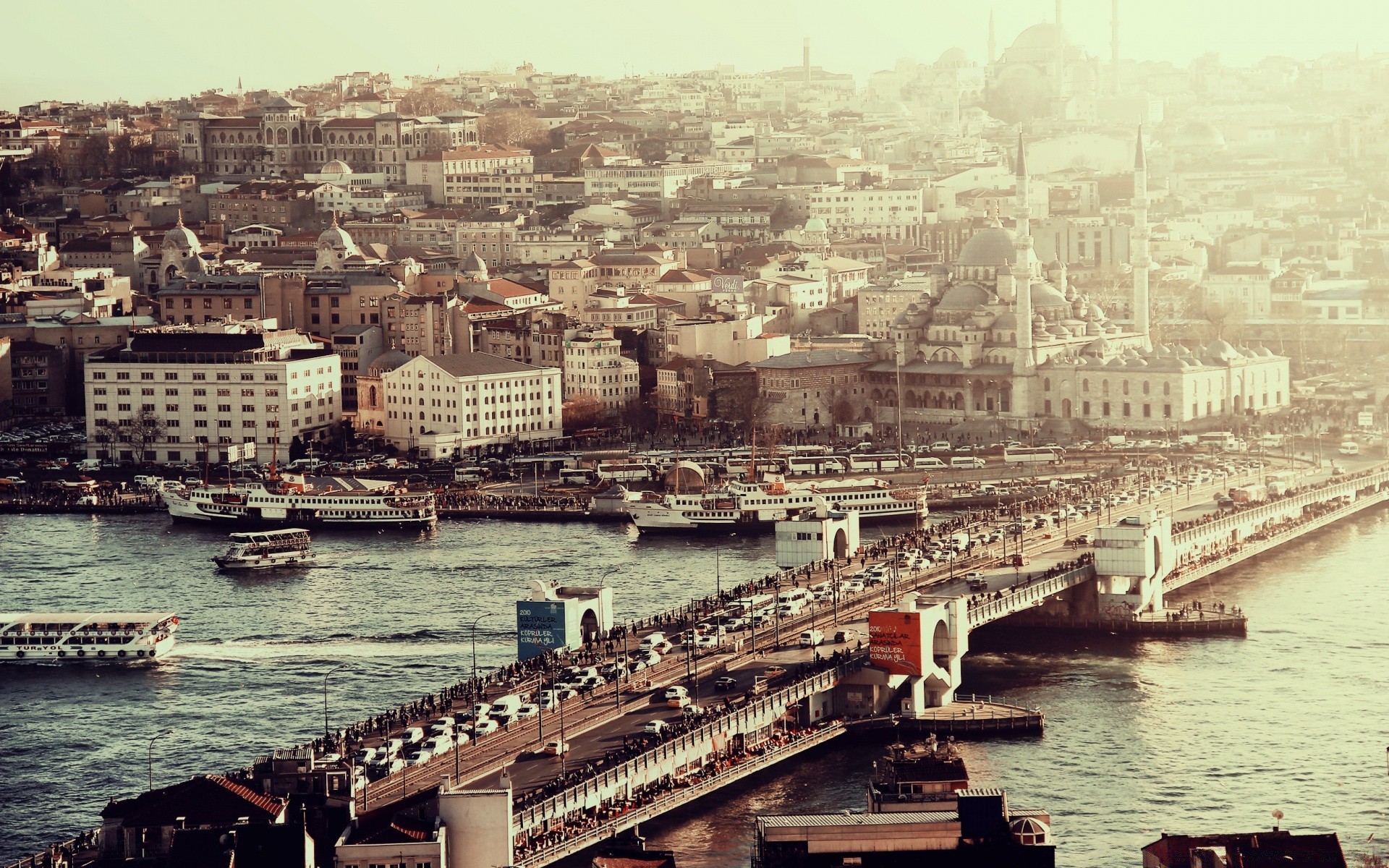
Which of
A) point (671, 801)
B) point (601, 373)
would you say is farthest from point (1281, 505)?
point (671, 801)

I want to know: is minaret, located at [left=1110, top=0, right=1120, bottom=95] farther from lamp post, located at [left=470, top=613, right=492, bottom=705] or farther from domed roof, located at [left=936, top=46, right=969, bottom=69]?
lamp post, located at [left=470, top=613, right=492, bottom=705]

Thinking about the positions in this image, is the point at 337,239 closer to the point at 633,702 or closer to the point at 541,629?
the point at 541,629

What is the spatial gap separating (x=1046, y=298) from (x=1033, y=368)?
284 cm

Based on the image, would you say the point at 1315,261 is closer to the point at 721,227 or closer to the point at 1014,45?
the point at 721,227

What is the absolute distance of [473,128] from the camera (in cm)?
7488

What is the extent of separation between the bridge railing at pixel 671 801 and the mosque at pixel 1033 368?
20.6m

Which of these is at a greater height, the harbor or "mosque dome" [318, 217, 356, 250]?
"mosque dome" [318, 217, 356, 250]

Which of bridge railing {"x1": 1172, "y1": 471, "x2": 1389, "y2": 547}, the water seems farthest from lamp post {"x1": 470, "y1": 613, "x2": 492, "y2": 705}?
bridge railing {"x1": 1172, "y1": 471, "x2": 1389, "y2": 547}

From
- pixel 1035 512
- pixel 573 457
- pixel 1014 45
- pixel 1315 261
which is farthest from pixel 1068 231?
pixel 1014 45

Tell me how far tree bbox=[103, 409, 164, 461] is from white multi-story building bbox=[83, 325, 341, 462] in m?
0.01

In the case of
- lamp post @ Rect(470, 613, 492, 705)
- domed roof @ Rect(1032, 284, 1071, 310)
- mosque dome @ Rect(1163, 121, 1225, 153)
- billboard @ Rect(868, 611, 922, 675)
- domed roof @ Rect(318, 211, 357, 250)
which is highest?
mosque dome @ Rect(1163, 121, 1225, 153)

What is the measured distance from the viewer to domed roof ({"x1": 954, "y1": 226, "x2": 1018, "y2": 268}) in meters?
51.0

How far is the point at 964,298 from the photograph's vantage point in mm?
49875

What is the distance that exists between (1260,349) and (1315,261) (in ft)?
35.1
